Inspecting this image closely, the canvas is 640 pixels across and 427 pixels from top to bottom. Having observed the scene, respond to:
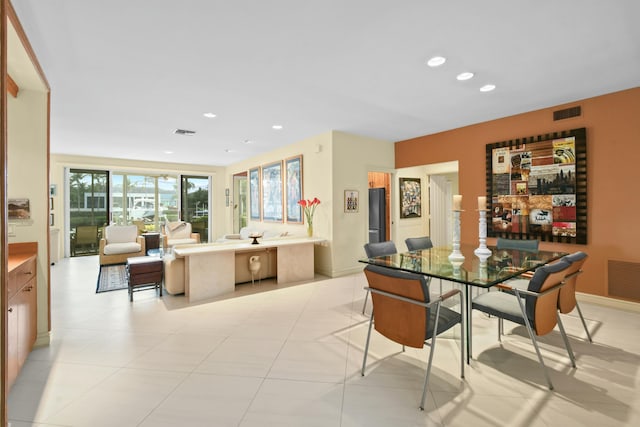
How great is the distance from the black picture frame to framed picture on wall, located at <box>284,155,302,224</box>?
3346mm

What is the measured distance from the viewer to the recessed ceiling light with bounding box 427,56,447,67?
2662 mm

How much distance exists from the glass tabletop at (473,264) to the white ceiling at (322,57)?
1.87 m

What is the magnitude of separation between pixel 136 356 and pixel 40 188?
1.75m

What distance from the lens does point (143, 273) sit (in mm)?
4020

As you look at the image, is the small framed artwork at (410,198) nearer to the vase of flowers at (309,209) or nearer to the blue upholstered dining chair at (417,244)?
the vase of flowers at (309,209)

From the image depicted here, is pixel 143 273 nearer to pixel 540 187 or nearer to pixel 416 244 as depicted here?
pixel 416 244

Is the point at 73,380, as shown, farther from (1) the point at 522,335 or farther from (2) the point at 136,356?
(1) the point at 522,335

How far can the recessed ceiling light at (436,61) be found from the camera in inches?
105

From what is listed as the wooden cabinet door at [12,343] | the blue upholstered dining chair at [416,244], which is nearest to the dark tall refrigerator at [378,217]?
the blue upholstered dining chair at [416,244]

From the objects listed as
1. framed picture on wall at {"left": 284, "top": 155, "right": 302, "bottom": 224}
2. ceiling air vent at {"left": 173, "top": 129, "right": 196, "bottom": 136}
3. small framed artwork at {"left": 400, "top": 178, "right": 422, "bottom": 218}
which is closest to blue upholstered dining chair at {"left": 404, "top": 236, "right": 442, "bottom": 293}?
small framed artwork at {"left": 400, "top": 178, "right": 422, "bottom": 218}

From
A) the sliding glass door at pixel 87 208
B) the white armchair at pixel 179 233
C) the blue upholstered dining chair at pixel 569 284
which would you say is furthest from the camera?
the sliding glass door at pixel 87 208

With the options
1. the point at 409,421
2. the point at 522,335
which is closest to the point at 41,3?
the point at 409,421

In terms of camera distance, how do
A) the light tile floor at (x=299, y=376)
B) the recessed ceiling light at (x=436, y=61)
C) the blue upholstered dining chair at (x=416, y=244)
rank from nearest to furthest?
the light tile floor at (x=299, y=376), the recessed ceiling light at (x=436, y=61), the blue upholstered dining chair at (x=416, y=244)

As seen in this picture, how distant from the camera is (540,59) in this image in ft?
8.88
